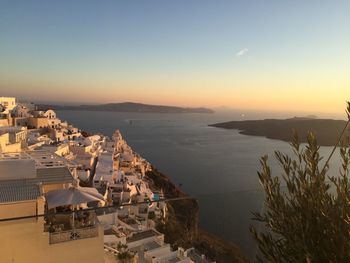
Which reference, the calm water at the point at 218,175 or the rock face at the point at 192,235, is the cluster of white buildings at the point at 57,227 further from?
the calm water at the point at 218,175

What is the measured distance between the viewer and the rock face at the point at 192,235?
288cm

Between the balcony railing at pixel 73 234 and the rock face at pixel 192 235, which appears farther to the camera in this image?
the rock face at pixel 192 235

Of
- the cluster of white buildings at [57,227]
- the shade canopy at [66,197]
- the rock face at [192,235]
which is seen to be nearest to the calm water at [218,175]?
the rock face at [192,235]

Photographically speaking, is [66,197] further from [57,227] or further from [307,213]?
[307,213]

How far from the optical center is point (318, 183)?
149 cm

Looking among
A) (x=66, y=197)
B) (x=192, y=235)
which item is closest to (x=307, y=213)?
(x=66, y=197)

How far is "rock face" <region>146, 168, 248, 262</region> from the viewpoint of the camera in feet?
9.46

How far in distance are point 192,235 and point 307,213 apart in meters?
2.94

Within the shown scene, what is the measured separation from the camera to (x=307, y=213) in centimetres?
148

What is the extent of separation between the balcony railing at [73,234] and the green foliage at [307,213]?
5.61 ft

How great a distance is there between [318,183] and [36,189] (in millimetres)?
→ 2371

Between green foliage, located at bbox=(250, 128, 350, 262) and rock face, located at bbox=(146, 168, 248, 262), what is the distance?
3.79ft

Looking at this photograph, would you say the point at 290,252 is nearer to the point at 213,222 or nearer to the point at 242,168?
the point at 213,222

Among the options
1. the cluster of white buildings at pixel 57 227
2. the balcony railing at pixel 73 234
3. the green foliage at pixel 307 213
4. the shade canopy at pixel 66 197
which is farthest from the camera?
the shade canopy at pixel 66 197
